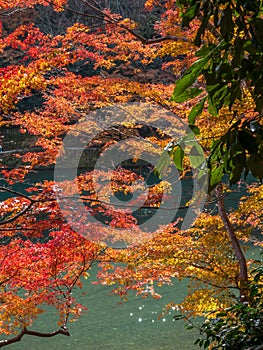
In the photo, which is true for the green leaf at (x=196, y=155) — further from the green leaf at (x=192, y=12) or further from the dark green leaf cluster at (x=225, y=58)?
the green leaf at (x=192, y=12)

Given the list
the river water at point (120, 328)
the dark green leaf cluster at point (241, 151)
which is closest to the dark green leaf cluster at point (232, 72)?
the dark green leaf cluster at point (241, 151)

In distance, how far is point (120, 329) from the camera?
1038cm

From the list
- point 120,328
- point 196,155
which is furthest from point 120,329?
point 196,155

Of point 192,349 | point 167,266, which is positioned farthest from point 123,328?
point 167,266

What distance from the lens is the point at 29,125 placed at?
26.2 ft

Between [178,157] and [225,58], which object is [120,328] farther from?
[225,58]

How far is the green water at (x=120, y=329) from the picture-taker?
9516 mm

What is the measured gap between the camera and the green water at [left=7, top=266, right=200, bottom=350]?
Result: 9516 millimetres

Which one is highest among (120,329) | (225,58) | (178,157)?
(120,329)

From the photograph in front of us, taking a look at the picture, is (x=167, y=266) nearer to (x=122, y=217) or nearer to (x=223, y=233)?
(x=223, y=233)

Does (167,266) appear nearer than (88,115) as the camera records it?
Yes

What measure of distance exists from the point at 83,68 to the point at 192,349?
20.4 meters

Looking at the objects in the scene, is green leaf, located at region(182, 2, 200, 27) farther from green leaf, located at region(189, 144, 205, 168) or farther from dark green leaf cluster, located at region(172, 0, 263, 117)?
green leaf, located at region(189, 144, 205, 168)

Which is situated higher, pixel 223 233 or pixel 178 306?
pixel 223 233
